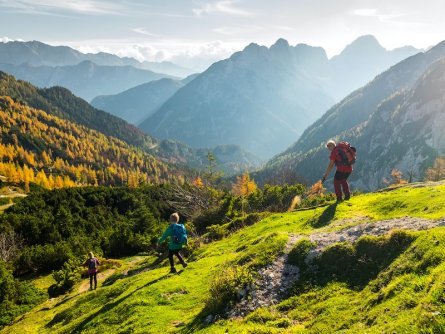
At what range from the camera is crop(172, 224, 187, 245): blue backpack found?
2117 centimetres

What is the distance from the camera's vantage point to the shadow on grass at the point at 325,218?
22.0 meters

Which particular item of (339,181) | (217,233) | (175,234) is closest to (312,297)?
(175,234)

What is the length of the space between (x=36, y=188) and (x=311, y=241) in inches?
6743

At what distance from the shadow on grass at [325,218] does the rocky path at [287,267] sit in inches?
142

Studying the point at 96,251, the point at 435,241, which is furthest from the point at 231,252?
the point at 96,251

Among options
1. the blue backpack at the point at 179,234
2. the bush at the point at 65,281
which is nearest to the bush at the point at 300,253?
the blue backpack at the point at 179,234

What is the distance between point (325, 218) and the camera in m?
22.7

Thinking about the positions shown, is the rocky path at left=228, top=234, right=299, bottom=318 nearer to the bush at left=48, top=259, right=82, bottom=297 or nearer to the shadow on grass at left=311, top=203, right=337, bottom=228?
the shadow on grass at left=311, top=203, right=337, bottom=228

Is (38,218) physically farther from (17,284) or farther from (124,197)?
(17,284)

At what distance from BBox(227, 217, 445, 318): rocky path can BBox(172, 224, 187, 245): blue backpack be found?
20.9 ft

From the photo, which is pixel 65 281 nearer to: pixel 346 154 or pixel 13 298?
pixel 13 298

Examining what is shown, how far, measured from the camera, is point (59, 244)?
58.8m

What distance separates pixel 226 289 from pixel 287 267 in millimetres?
2895

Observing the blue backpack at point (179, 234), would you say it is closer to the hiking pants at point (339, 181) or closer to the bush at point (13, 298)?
the hiking pants at point (339, 181)
